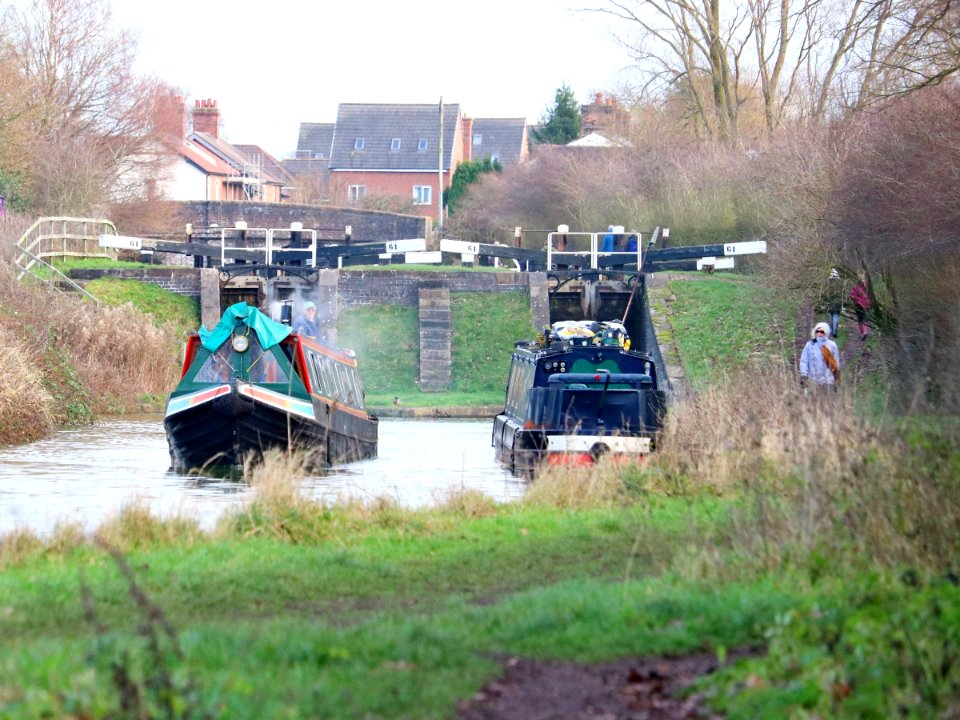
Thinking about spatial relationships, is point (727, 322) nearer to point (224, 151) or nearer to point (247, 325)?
point (247, 325)

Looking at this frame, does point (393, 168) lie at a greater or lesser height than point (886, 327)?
greater

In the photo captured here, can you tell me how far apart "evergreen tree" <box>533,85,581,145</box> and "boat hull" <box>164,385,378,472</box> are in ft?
172

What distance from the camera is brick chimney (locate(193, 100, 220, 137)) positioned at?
74750mm

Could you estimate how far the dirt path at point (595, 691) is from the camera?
541 cm

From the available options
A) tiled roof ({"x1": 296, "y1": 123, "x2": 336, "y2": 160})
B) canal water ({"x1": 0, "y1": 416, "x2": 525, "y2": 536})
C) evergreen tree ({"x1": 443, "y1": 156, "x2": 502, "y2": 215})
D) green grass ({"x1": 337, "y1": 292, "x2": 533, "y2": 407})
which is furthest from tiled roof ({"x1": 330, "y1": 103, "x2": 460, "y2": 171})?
canal water ({"x1": 0, "y1": 416, "x2": 525, "y2": 536})

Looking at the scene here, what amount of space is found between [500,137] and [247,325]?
7126cm

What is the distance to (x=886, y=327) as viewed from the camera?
22.5m

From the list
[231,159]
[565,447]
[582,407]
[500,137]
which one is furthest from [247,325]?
[500,137]

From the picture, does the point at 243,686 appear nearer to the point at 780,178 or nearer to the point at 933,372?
the point at 933,372

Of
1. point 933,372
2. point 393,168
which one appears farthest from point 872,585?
point 393,168

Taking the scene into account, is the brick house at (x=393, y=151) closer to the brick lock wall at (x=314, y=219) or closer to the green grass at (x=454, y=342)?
the brick lock wall at (x=314, y=219)

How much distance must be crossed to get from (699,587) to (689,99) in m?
36.0

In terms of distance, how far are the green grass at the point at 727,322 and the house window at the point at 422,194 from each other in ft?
149

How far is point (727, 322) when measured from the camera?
30.2 meters
